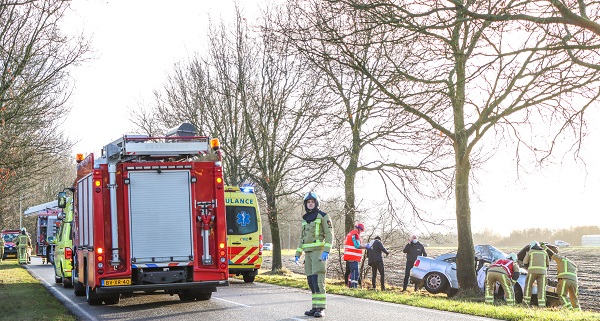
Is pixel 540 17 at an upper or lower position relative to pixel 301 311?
upper

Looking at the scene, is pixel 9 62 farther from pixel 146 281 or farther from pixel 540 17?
pixel 540 17

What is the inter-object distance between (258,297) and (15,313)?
4734mm

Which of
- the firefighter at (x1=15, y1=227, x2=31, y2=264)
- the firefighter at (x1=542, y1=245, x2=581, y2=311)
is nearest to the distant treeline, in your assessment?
the firefighter at (x1=15, y1=227, x2=31, y2=264)

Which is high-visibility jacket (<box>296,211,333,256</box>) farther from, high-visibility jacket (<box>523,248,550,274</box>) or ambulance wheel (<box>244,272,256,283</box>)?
ambulance wheel (<box>244,272,256,283</box>)

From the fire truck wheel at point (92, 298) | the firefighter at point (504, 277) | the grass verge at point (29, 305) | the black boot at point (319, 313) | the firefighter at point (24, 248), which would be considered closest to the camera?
the black boot at point (319, 313)

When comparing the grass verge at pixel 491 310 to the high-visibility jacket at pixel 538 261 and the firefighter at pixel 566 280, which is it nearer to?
the high-visibility jacket at pixel 538 261

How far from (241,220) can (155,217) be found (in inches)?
331

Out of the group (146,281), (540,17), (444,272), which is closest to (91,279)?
(146,281)

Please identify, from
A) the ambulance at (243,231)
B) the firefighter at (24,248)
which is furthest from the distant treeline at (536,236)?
the ambulance at (243,231)

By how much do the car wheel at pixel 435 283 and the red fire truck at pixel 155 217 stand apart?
972 centimetres

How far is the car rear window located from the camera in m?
21.5

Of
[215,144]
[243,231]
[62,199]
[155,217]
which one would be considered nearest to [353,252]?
[243,231]

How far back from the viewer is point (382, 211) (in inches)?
945

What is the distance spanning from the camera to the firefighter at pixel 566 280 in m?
16.8
